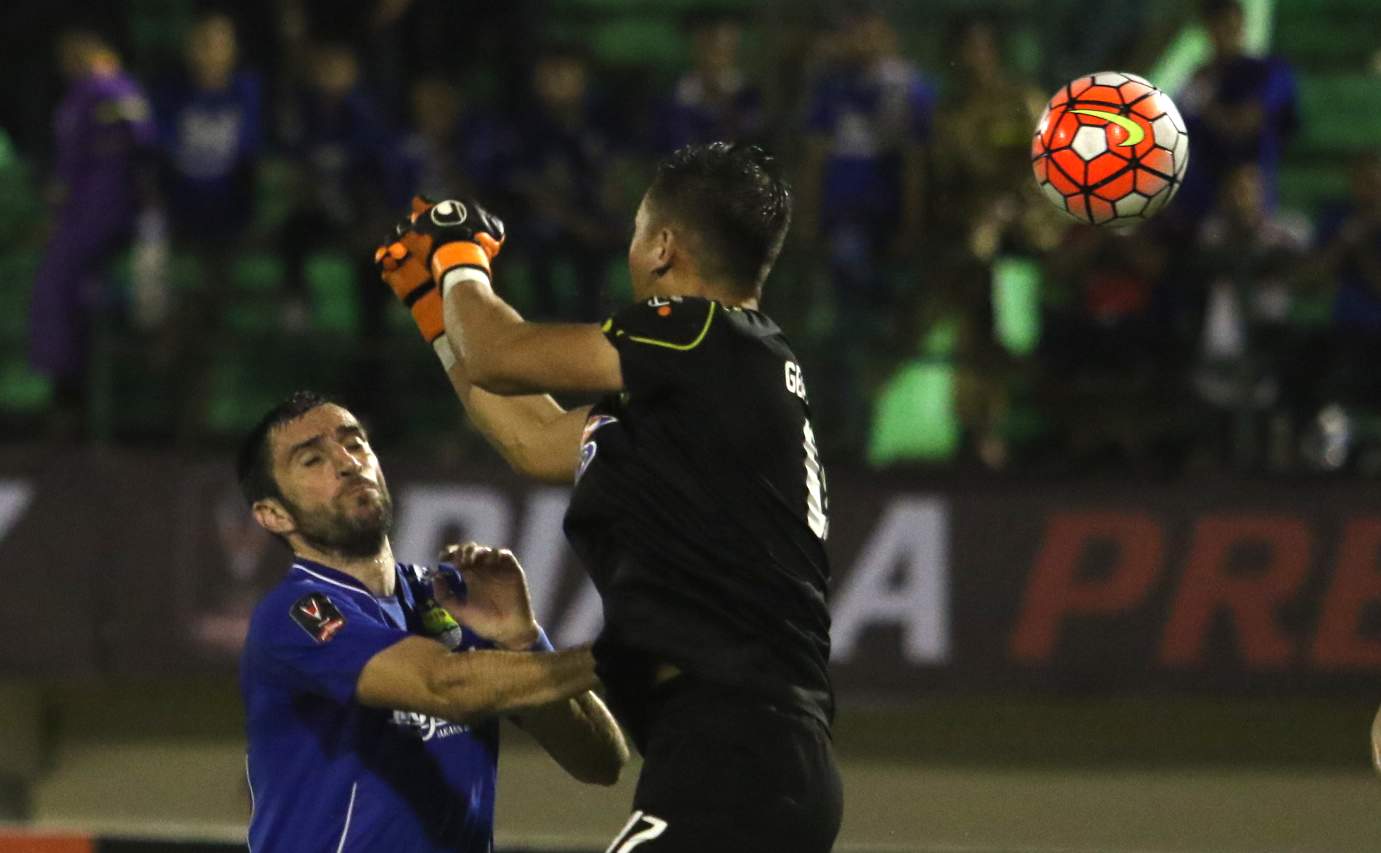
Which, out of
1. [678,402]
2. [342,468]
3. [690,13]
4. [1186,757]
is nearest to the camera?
[678,402]

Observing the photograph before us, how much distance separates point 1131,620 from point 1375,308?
1730 millimetres

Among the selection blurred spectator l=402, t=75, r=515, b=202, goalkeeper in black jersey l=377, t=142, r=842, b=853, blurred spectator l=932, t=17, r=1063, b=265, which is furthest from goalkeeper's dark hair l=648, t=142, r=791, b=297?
blurred spectator l=402, t=75, r=515, b=202

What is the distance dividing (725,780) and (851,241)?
5.80 metres

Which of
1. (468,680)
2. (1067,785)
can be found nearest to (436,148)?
(1067,785)

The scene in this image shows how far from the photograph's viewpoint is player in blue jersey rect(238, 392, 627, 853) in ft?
14.0

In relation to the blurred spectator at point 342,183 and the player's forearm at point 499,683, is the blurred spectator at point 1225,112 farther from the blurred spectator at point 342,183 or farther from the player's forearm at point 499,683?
the player's forearm at point 499,683

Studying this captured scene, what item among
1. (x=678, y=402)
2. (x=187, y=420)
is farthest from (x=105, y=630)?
(x=678, y=402)

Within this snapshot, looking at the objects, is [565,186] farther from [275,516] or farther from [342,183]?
[275,516]

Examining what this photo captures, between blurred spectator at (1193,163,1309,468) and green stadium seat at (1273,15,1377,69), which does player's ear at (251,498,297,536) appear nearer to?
blurred spectator at (1193,163,1309,468)

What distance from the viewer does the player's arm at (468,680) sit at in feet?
13.4

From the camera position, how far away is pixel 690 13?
12547mm

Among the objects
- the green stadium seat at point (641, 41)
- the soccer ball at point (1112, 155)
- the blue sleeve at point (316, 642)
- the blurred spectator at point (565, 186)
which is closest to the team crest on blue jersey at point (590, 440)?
the blue sleeve at point (316, 642)

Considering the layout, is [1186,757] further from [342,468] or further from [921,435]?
[342,468]

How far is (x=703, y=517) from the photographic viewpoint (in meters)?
3.96
